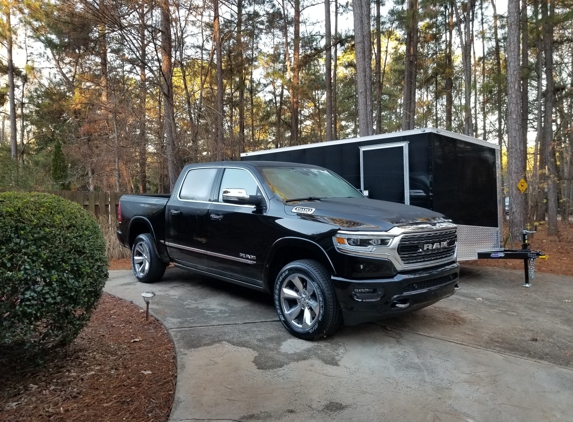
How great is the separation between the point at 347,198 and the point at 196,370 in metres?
2.59

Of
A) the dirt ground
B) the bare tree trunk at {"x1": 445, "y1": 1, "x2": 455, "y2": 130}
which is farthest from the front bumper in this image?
the bare tree trunk at {"x1": 445, "y1": 1, "x2": 455, "y2": 130}

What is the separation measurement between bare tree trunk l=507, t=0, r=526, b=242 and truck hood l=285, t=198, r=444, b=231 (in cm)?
729

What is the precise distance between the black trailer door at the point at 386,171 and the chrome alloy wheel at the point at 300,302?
315 centimetres

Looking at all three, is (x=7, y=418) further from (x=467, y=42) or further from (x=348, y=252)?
(x=467, y=42)

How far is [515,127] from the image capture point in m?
10.3

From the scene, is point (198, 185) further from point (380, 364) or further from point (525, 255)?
point (525, 255)

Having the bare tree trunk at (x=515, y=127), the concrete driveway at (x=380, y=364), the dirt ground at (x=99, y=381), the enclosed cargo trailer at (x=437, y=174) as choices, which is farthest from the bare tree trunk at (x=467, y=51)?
the dirt ground at (x=99, y=381)

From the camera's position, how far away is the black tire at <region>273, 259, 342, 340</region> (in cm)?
382

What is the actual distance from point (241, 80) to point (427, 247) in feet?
66.3

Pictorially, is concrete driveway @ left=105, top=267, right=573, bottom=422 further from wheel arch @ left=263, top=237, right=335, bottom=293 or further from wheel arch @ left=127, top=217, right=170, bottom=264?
wheel arch @ left=127, top=217, right=170, bottom=264

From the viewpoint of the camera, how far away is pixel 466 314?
5.00m

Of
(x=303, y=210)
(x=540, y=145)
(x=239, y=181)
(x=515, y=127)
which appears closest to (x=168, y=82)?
(x=239, y=181)

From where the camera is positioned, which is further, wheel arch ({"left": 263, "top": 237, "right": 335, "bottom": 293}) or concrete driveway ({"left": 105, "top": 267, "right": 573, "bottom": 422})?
wheel arch ({"left": 263, "top": 237, "right": 335, "bottom": 293})

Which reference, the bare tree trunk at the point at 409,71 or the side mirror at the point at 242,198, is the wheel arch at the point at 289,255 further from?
the bare tree trunk at the point at 409,71
